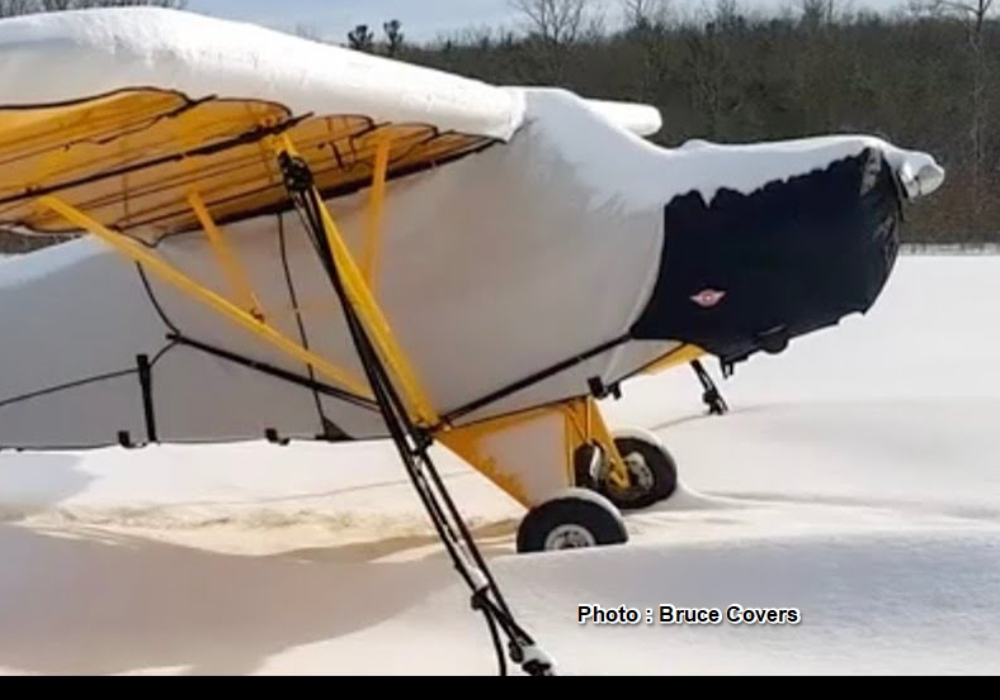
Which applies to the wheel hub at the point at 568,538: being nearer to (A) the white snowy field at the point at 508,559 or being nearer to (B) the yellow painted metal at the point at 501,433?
(A) the white snowy field at the point at 508,559

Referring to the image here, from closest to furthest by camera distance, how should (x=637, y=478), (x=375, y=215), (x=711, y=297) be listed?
1. (x=711, y=297)
2. (x=375, y=215)
3. (x=637, y=478)

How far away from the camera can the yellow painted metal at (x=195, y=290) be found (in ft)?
14.5

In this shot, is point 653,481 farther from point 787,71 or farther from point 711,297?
point 787,71

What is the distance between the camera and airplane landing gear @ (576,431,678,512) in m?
6.02

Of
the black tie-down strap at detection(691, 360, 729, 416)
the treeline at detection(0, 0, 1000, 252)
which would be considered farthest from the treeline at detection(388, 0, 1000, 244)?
the black tie-down strap at detection(691, 360, 729, 416)

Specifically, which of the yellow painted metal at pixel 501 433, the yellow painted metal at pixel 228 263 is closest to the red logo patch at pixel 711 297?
the yellow painted metal at pixel 501 433

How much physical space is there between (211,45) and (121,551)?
197 cm

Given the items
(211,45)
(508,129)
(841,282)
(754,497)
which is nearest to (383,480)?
(754,497)

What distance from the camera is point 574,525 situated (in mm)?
4895

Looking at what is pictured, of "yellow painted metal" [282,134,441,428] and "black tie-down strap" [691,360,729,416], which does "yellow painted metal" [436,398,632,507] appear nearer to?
"yellow painted metal" [282,134,441,428]

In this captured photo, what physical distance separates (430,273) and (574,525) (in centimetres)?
113

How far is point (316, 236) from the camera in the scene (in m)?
4.21

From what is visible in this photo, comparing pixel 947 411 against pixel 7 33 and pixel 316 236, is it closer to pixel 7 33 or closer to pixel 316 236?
pixel 316 236

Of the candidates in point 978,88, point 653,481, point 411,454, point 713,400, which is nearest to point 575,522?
point 411,454
